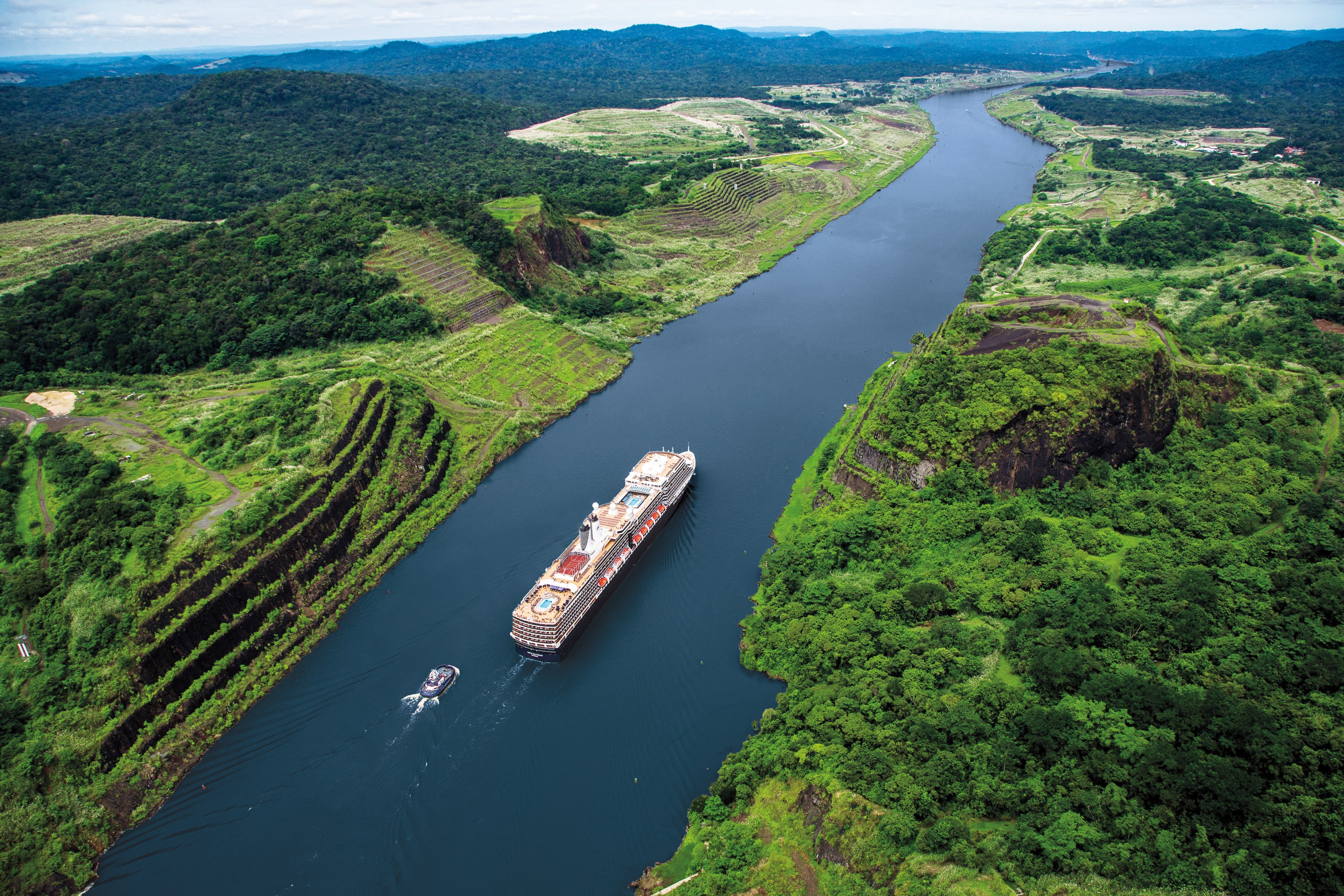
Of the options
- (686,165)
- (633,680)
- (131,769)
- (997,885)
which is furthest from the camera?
(686,165)

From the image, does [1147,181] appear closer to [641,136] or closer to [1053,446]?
[641,136]

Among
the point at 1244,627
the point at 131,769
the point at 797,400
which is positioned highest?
the point at 1244,627

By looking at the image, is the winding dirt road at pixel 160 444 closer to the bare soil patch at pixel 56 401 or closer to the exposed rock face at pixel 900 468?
the bare soil patch at pixel 56 401

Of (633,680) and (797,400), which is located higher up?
(797,400)

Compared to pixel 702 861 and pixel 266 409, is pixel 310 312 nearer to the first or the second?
pixel 266 409

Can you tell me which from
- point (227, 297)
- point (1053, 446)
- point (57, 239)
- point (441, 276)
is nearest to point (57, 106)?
point (57, 239)

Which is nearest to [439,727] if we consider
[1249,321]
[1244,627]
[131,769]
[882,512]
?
[131,769]

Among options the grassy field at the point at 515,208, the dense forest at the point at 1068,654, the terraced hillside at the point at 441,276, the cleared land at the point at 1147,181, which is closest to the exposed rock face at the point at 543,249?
the grassy field at the point at 515,208
